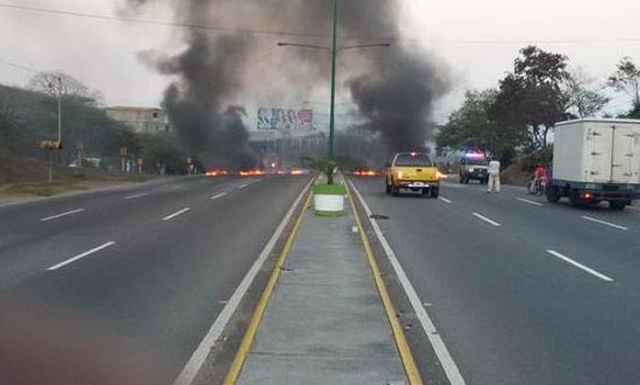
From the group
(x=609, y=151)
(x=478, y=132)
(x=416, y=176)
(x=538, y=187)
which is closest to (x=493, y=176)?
(x=538, y=187)

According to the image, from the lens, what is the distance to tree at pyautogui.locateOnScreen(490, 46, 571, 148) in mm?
57406

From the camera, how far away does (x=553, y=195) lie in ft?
93.2

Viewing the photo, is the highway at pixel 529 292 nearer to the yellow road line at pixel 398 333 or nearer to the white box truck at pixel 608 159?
the yellow road line at pixel 398 333

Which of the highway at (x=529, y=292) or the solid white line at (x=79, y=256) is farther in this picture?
the solid white line at (x=79, y=256)

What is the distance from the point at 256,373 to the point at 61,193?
90.0 feet

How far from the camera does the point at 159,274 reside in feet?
34.4

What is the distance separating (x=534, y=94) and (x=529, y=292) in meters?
50.3

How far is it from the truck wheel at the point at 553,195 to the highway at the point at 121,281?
11675mm

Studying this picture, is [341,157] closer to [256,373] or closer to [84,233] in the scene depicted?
[84,233]

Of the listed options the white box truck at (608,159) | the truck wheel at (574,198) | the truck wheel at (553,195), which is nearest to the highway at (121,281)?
the white box truck at (608,159)

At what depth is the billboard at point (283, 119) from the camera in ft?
175

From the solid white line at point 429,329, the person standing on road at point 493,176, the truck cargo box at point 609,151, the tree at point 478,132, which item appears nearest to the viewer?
the solid white line at point 429,329

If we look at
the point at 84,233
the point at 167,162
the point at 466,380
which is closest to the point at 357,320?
the point at 466,380

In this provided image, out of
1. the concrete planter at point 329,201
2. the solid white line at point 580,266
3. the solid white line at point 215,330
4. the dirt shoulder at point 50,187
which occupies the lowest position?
the dirt shoulder at point 50,187
